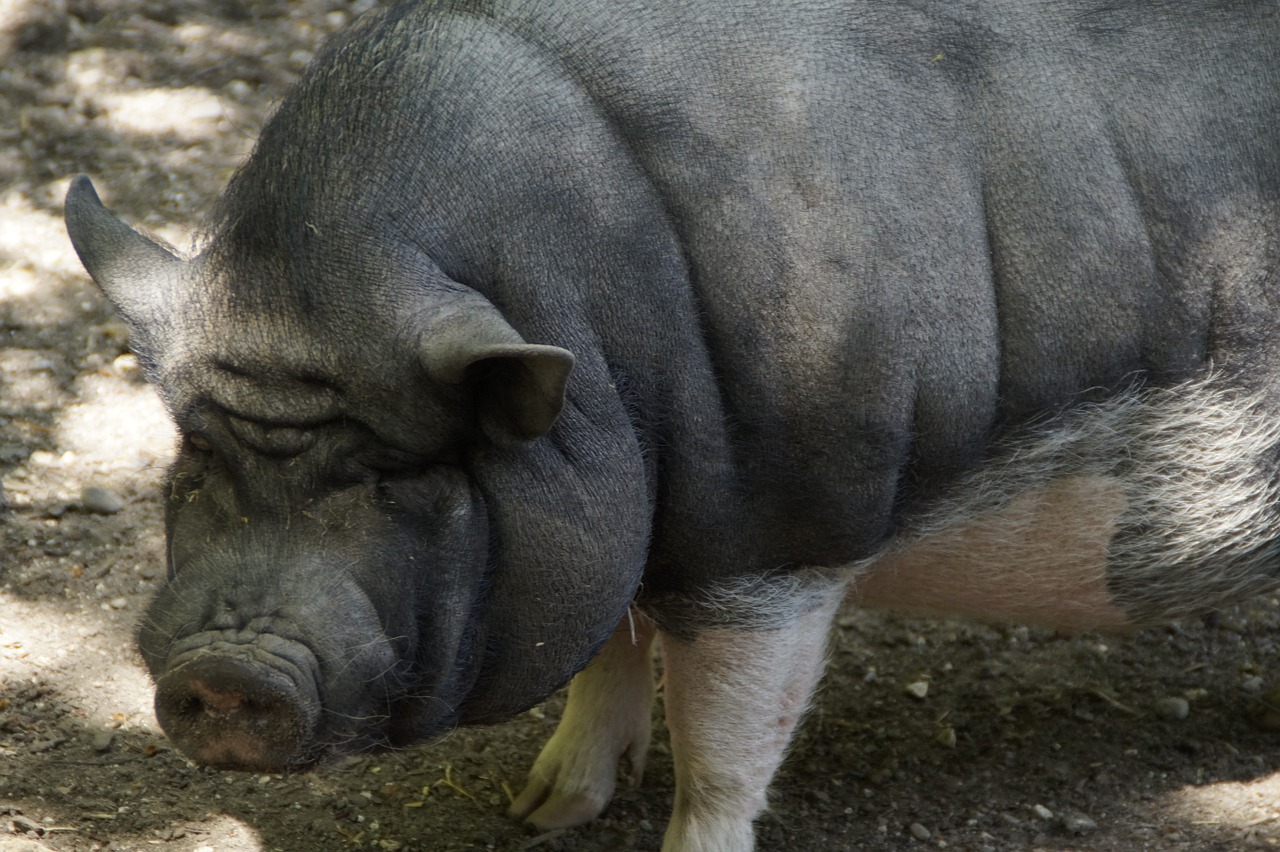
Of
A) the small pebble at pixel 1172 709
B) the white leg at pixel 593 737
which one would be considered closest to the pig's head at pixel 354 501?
the white leg at pixel 593 737

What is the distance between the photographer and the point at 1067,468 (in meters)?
3.38

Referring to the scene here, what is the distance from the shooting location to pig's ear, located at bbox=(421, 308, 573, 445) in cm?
248

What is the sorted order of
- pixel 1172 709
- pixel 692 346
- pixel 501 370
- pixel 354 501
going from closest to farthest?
pixel 501 370 < pixel 354 501 < pixel 692 346 < pixel 1172 709

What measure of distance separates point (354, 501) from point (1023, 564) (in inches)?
65.4

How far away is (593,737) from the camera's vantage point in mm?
3887

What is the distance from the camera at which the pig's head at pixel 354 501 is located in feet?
8.52

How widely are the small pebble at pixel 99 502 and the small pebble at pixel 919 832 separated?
2.64 meters

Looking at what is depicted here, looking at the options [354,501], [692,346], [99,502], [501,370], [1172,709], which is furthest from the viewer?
[99,502]

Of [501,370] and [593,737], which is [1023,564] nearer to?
[593,737]

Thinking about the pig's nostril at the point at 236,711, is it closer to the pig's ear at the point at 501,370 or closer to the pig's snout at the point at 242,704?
the pig's snout at the point at 242,704

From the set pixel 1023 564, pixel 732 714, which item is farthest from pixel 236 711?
pixel 1023 564

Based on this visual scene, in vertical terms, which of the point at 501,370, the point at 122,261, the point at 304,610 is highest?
the point at 501,370

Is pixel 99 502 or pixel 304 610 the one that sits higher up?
pixel 304 610

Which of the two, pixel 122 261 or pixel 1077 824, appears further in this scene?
pixel 1077 824
